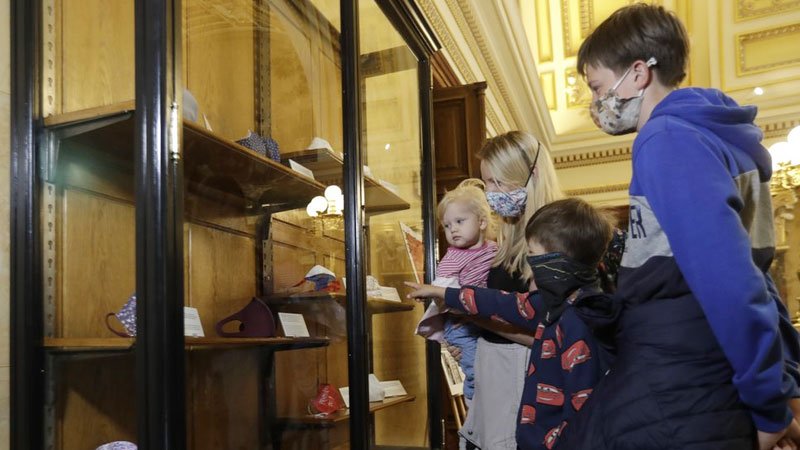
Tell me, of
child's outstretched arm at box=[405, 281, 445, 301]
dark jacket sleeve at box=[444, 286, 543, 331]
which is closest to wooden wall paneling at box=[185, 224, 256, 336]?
child's outstretched arm at box=[405, 281, 445, 301]

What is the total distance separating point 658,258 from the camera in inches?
49.8

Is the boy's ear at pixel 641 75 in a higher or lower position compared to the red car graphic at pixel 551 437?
higher

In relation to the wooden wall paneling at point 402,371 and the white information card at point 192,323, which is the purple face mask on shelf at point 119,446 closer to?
the white information card at point 192,323

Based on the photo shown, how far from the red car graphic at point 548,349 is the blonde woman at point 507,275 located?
0.94 feet

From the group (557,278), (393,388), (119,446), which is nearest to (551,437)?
(557,278)

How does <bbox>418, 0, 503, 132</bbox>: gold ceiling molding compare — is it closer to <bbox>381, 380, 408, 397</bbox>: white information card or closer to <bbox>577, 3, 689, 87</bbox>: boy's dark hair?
<bbox>381, 380, 408, 397</bbox>: white information card

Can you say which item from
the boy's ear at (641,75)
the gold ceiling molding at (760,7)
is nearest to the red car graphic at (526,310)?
the boy's ear at (641,75)

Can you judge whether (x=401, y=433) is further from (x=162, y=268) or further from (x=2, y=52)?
(x=2, y=52)

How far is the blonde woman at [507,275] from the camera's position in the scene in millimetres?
1927

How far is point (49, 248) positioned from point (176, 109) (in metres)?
0.50

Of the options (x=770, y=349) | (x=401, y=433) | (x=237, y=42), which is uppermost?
(x=237, y=42)

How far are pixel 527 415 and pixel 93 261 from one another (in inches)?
42.5

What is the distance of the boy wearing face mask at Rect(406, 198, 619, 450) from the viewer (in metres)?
1.51

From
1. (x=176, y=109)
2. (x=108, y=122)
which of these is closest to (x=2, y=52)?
(x=108, y=122)
